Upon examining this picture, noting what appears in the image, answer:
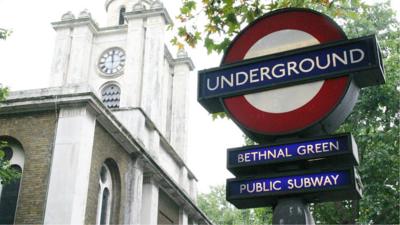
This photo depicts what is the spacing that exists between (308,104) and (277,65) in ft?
Result: 1.14

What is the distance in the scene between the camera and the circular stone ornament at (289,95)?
3.04m

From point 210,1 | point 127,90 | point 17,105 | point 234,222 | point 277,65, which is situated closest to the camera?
point 277,65

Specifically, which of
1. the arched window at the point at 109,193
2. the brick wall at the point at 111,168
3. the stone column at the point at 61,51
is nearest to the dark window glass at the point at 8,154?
the brick wall at the point at 111,168

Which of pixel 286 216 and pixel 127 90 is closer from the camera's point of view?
pixel 286 216

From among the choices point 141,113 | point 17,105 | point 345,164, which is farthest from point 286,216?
point 141,113

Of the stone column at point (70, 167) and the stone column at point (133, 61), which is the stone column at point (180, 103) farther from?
the stone column at point (70, 167)

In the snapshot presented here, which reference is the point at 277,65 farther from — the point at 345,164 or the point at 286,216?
the point at 286,216

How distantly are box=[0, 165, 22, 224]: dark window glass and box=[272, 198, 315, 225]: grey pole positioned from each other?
1286 cm

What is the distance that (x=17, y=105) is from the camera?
15344 mm

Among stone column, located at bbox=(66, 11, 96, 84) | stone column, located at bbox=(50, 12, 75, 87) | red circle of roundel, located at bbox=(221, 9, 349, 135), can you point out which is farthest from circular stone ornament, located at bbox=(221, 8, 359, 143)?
stone column, located at bbox=(66, 11, 96, 84)

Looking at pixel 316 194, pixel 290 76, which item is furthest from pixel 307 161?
→ pixel 290 76

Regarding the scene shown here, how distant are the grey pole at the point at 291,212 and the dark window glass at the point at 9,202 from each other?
12.9m

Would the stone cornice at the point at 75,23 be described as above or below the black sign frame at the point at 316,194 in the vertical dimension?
above

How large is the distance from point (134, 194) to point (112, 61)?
11921 mm
